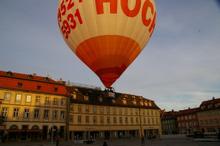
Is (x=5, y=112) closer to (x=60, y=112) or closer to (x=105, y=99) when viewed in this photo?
(x=60, y=112)

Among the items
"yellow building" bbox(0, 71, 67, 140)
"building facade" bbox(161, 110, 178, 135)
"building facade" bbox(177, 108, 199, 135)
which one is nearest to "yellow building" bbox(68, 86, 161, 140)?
"yellow building" bbox(0, 71, 67, 140)

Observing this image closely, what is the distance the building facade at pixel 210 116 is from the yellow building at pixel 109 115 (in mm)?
14426

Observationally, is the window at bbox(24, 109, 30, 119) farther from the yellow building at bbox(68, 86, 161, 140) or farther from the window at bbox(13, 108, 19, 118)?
the yellow building at bbox(68, 86, 161, 140)

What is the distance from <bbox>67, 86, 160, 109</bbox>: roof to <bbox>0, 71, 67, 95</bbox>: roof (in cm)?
354

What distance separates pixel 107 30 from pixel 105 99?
4141 cm

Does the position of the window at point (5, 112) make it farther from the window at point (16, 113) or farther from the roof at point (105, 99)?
the roof at point (105, 99)

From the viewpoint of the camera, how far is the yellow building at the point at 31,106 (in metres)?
36.0

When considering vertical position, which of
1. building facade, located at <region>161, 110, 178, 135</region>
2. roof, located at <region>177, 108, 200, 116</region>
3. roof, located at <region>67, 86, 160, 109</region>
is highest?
roof, located at <region>67, 86, 160, 109</region>

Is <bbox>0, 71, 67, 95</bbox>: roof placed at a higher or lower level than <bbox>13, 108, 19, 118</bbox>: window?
higher

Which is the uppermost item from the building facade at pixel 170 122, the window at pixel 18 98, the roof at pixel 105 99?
the roof at pixel 105 99

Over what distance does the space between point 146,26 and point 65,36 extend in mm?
5180

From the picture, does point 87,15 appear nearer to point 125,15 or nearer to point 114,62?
point 125,15

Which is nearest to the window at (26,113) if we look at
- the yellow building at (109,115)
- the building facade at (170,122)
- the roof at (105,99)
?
the yellow building at (109,115)

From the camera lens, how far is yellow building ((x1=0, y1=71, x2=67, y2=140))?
3597cm
